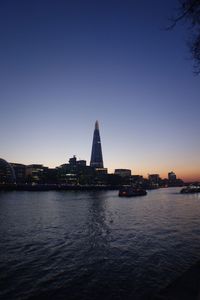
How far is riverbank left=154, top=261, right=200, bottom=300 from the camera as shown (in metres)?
9.36

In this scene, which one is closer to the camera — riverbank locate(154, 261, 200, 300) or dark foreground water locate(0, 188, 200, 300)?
riverbank locate(154, 261, 200, 300)

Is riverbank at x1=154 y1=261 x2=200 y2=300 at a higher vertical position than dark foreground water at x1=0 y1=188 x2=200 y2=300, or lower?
higher

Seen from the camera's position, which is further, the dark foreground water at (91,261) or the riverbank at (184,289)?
the dark foreground water at (91,261)

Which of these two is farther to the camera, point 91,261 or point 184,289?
point 91,261

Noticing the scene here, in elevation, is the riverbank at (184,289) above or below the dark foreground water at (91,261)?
above

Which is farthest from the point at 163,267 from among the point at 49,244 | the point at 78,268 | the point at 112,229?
the point at 112,229

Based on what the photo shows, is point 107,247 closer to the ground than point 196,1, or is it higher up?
closer to the ground

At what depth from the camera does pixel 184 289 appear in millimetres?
10383

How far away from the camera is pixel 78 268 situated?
2084 cm

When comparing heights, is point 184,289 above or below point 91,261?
above

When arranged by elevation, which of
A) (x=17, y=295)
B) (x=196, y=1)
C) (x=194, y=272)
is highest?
(x=196, y=1)

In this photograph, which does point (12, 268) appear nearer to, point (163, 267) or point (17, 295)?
point (17, 295)

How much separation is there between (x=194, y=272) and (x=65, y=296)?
7578 mm

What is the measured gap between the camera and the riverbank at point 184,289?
9.36 m
